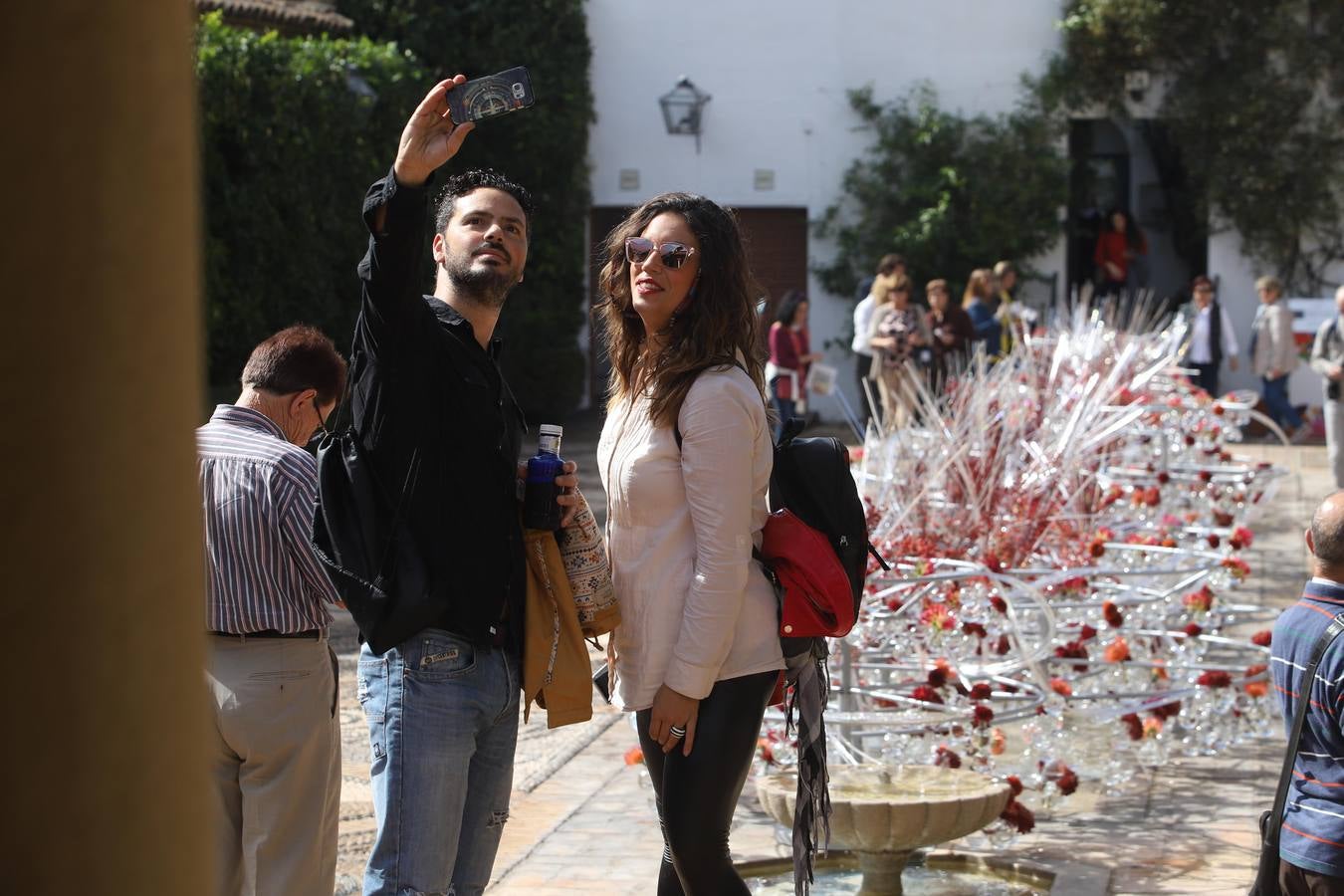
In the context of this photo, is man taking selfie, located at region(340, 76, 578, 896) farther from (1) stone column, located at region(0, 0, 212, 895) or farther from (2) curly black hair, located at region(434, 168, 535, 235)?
(1) stone column, located at region(0, 0, 212, 895)

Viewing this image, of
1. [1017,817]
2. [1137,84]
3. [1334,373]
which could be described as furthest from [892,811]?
[1137,84]

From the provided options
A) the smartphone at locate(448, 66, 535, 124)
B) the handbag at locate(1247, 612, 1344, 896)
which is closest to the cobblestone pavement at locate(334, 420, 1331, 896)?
the handbag at locate(1247, 612, 1344, 896)

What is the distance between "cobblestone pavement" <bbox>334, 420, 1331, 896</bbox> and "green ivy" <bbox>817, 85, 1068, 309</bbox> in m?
14.1

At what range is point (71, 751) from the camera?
98cm

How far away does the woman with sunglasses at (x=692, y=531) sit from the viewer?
124 inches

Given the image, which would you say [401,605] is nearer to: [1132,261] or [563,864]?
[563,864]

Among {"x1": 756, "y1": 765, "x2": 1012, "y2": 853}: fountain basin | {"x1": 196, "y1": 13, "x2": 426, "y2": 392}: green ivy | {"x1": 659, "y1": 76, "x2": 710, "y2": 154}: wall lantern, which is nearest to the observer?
{"x1": 756, "y1": 765, "x2": 1012, "y2": 853}: fountain basin

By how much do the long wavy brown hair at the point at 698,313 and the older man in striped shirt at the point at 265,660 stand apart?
77 centimetres

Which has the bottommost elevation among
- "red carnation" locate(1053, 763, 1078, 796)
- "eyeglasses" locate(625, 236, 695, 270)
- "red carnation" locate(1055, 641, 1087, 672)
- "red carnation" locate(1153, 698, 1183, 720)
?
"red carnation" locate(1053, 763, 1078, 796)

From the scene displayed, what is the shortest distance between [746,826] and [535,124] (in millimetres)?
15705

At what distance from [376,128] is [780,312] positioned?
4.82 meters

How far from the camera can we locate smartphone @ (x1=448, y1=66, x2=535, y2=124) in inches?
111

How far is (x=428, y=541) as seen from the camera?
2.92m

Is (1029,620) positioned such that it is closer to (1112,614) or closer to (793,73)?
(1112,614)
